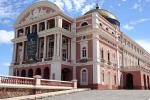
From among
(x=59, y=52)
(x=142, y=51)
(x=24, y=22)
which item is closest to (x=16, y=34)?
(x=24, y=22)

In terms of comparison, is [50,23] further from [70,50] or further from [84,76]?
[84,76]

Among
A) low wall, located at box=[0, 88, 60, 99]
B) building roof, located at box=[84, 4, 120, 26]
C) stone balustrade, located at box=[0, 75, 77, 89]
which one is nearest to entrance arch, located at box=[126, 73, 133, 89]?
building roof, located at box=[84, 4, 120, 26]

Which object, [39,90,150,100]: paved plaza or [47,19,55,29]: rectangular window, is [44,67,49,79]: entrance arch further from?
[39,90,150,100]: paved plaza

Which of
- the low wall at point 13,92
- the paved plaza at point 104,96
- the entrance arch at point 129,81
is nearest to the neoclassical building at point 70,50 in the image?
the entrance arch at point 129,81

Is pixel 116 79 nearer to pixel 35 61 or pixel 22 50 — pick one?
pixel 35 61

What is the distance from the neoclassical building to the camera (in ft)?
112

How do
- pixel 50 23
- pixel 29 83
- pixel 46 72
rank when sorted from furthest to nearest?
pixel 50 23
pixel 46 72
pixel 29 83

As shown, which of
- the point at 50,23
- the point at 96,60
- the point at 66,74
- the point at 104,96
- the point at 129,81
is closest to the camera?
the point at 104,96

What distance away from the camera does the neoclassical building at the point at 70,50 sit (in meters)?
34.0

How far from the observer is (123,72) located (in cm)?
4216

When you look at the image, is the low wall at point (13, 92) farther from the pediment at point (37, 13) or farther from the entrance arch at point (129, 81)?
the entrance arch at point (129, 81)

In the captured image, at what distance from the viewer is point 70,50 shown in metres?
36.4

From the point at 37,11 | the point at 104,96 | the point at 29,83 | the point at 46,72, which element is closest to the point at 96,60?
the point at 46,72

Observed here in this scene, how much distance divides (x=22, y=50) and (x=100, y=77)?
1442 cm
